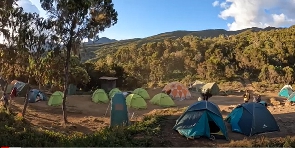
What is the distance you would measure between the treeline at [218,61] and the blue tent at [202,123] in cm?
2388

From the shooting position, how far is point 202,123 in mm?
10109

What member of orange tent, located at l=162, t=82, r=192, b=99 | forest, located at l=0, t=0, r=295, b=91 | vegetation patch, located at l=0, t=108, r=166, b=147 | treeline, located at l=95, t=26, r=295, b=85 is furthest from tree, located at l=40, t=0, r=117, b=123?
treeline, located at l=95, t=26, r=295, b=85

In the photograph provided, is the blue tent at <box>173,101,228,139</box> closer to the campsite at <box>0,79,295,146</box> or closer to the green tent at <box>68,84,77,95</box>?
the campsite at <box>0,79,295,146</box>

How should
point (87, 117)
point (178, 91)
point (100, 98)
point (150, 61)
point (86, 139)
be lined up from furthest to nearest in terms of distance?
point (150, 61) < point (178, 91) < point (100, 98) < point (87, 117) < point (86, 139)

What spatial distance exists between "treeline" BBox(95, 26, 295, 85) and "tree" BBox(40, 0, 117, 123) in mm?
19071

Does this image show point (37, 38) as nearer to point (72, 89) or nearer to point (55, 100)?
point (55, 100)

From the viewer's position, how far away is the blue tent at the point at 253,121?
1073 cm

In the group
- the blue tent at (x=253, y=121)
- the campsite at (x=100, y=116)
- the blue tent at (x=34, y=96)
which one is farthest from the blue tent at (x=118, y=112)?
the blue tent at (x=34, y=96)

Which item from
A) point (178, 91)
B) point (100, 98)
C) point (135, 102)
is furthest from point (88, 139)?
point (178, 91)

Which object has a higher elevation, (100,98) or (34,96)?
(34,96)

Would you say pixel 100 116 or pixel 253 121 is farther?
pixel 100 116

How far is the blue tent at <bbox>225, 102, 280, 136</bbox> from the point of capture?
1073 cm

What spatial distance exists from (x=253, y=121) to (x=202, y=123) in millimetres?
2233

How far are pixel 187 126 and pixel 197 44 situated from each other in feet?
145
